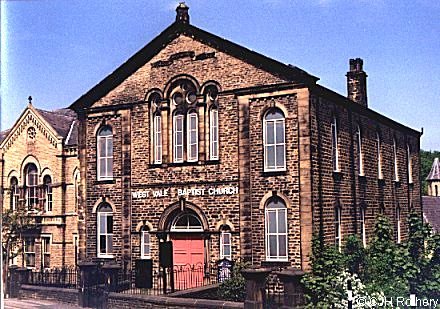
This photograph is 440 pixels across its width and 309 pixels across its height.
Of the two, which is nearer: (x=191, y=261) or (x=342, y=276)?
(x=342, y=276)

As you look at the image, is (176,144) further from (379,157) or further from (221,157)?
(379,157)

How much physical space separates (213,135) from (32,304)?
3.96 metres

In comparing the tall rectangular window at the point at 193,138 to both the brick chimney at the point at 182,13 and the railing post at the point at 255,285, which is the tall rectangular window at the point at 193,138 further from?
the railing post at the point at 255,285

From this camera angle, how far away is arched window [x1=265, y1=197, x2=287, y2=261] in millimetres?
9914

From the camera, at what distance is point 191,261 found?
10.8m

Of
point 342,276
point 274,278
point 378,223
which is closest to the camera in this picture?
point 342,276

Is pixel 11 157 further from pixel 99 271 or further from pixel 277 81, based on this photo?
pixel 277 81

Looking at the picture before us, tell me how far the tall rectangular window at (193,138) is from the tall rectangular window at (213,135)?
9.6 inches

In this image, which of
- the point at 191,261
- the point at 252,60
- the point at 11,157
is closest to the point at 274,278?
the point at 191,261

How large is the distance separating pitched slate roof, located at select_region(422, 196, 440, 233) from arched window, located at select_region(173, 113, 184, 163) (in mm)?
4201

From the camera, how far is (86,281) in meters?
10.2

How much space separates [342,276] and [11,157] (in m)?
5.50

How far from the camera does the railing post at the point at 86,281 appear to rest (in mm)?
9852

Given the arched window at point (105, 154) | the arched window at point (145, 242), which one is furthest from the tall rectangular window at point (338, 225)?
the arched window at point (105, 154)
